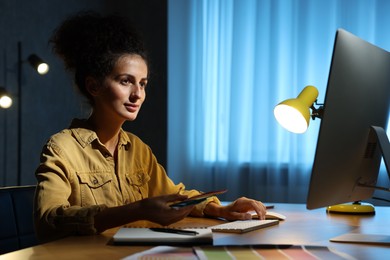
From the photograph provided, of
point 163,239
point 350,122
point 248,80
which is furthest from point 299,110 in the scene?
point 248,80

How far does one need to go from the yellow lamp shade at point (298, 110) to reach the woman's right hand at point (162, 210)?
551 millimetres

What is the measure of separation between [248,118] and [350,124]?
2.58 metres

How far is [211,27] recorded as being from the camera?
152 inches

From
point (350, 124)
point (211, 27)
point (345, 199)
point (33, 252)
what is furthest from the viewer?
point (211, 27)

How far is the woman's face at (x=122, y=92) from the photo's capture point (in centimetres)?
157

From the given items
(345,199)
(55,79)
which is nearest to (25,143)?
(55,79)

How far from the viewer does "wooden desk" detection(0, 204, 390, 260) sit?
100cm

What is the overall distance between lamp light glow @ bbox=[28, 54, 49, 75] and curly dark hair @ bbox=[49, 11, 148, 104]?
1.55 meters

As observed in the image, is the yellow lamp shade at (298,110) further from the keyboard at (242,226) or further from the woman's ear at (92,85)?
the woman's ear at (92,85)

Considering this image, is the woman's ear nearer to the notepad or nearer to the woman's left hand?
the woman's left hand

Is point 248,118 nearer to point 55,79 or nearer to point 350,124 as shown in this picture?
point 55,79

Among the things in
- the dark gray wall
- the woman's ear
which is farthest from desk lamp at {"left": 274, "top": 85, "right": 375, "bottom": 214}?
the dark gray wall

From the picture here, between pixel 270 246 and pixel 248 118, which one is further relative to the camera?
pixel 248 118

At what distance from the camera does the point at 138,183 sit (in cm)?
169
